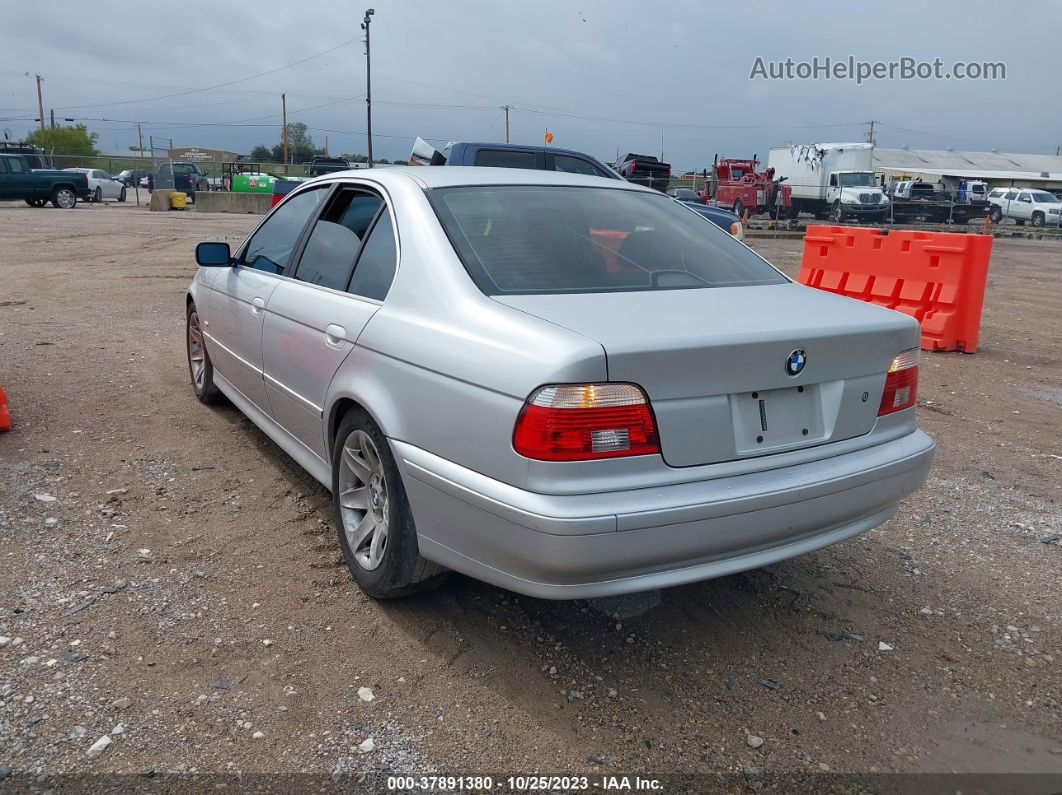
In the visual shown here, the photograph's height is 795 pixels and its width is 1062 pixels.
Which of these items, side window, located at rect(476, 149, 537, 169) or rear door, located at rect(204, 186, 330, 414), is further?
side window, located at rect(476, 149, 537, 169)

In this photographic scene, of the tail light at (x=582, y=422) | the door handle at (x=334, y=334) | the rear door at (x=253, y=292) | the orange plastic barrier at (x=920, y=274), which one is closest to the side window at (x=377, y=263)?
the door handle at (x=334, y=334)

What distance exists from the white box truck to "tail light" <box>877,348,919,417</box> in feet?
104

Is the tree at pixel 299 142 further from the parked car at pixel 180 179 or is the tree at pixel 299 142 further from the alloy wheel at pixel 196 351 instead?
the alloy wheel at pixel 196 351

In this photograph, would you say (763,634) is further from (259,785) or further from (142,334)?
(142,334)

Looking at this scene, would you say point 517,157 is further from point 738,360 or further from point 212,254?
point 738,360

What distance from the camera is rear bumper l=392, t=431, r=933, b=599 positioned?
2400 millimetres

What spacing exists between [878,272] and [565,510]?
791 cm

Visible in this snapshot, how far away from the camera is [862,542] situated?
401 cm

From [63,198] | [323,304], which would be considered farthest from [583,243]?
[63,198]

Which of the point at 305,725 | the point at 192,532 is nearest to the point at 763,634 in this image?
the point at 305,725

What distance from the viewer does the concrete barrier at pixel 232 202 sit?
32.6 meters

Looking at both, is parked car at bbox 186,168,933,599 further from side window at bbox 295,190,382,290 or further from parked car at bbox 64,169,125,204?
parked car at bbox 64,169,125,204

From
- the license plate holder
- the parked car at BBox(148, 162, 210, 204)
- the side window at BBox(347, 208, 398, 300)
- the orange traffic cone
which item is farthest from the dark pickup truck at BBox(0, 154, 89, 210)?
the license plate holder

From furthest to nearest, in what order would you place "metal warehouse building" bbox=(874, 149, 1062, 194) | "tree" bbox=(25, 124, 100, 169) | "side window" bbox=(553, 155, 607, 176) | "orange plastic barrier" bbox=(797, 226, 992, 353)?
1. "tree" bbox=(25, 124, 100, 169)
2. "metal warehouse building" bbox=(874, 149, 1062, 194)
3. "side window" bbox=(553, 155, 607, 176)
4. "orange plastic barrier" bbox=(797, 226, 992, 353)
